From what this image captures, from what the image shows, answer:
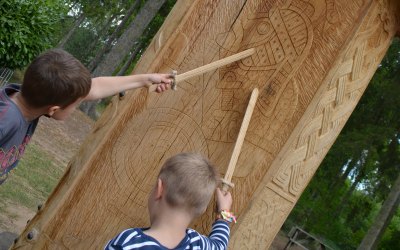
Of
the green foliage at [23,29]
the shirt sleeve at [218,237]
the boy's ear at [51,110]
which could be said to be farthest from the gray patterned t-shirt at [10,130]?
the green foliage at [23,29]

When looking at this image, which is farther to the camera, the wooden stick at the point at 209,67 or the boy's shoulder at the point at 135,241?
the wooden stick at the point at 209,67

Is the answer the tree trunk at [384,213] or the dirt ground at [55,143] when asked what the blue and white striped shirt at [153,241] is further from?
the tree trunk at [384,213]

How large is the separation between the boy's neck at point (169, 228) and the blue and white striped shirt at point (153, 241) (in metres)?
0.03

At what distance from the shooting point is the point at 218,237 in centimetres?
251

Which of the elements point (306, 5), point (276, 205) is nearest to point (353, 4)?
point (306, 5)

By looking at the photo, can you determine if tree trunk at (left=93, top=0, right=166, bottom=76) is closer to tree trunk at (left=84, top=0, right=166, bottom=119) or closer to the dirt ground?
tree trunk at (left=84, top=0, right=166, bottom=119)

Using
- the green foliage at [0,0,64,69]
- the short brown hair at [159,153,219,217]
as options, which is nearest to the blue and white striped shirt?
the short brown hair at [159,153,219,217]

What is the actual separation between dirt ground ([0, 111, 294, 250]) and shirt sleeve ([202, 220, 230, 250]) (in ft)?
9.47

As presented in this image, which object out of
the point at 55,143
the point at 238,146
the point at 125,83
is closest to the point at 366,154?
the point at 55,143

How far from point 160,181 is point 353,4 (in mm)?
1613

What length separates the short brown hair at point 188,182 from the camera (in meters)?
2.17

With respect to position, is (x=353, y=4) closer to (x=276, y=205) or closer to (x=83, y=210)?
(x=276, y=205)

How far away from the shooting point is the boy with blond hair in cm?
229

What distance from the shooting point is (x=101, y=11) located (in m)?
21.8
